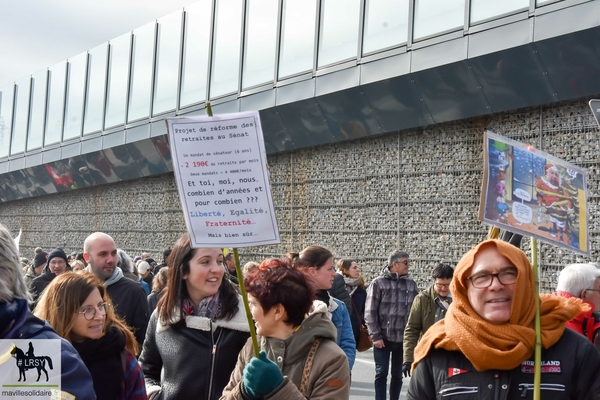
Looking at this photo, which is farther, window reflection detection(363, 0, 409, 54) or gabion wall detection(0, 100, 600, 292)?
window reflection detection(363, 0, 409, 54)

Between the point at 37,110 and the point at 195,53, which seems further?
the point at 37,110

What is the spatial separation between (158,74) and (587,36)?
1494 cm

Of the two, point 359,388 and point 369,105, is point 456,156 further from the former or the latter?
point 359,388

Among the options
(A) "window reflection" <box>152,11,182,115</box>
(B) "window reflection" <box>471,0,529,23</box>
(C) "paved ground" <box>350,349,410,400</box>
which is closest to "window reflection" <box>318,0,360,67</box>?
(B) "window reflection" <box>471,0,529,23</box>

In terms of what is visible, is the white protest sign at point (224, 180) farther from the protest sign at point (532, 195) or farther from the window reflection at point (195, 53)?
the window reflection at point (195, 53)

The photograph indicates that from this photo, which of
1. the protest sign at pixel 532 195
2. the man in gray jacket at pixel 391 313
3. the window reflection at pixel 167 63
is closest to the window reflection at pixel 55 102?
the window reflection at pixel 167 63

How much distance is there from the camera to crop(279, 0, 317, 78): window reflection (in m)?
17.2

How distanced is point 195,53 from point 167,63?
1.64 m

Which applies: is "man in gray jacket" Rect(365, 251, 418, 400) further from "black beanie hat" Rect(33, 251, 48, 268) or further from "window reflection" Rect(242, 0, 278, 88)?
"window reflection" Rect(242, 0, 278, 88)

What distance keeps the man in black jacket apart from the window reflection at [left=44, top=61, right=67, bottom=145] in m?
23.4

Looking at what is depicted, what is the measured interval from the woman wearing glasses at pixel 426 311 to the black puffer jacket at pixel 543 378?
5.19 m

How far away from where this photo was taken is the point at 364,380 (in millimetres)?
10828

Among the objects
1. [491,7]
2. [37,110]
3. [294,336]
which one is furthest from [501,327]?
[37,110]

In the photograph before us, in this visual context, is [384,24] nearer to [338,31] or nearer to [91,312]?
[338,31]
